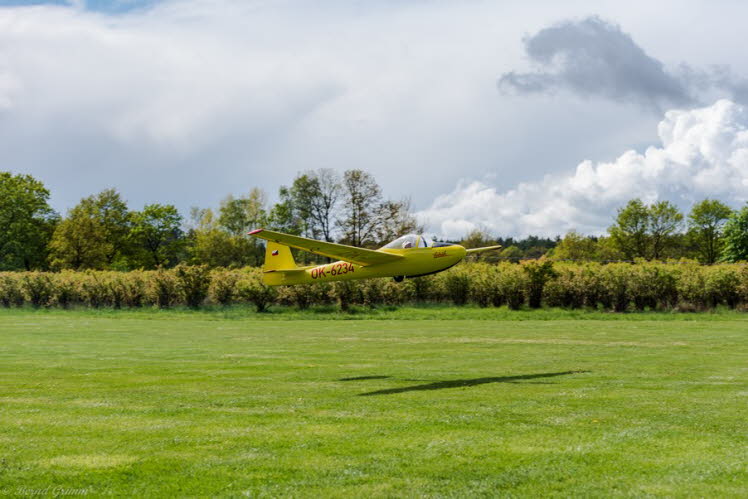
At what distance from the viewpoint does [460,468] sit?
1022 centimetres

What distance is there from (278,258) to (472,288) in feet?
98.2

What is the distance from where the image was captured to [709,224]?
102250 millimetres

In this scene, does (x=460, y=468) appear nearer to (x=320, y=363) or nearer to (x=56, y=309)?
(x=320, y=363)

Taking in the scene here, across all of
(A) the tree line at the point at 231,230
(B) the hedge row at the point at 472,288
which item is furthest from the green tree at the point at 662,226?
(B) the hedge row at the point at 472,288

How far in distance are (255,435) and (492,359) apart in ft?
47.4

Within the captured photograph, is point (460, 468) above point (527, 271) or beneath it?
beneath

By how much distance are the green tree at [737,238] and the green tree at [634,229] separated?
15.0m

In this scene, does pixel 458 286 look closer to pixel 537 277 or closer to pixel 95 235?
pixel 537 277

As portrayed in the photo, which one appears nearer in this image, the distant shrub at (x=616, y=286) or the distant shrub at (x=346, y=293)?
the distant shrub at (x=616, y=286)

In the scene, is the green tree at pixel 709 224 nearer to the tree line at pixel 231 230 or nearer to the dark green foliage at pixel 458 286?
the tree line at pixel 231 230

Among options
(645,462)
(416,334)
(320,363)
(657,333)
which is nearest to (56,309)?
(416,334)

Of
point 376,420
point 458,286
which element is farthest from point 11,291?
point 376,420

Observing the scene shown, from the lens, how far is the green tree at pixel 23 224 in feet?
293

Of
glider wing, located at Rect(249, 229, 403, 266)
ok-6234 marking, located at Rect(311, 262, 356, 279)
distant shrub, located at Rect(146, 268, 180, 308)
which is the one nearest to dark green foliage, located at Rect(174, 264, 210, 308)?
distant shrub, located at Rect(146, 268, 180, 308)
